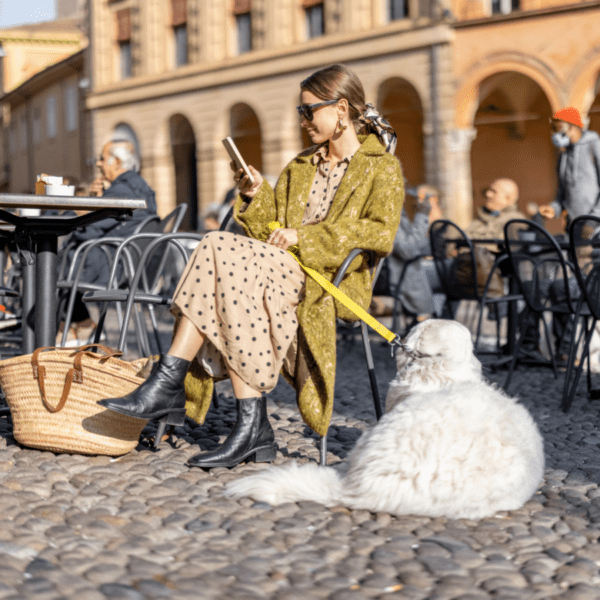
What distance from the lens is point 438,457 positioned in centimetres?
242

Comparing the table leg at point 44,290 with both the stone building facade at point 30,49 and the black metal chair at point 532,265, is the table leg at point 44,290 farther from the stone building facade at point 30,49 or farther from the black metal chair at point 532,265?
the stone building facade at point 30,49

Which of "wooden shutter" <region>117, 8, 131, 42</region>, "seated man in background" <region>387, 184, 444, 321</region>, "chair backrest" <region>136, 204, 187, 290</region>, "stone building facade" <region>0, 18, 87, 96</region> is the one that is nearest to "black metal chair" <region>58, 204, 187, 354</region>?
"chair backrest" <region>136, 204, 187, 290</region>

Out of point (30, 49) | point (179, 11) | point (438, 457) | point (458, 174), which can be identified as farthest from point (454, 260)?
point (30, 49)

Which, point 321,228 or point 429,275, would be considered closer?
point 321,228

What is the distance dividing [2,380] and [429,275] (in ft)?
14.7

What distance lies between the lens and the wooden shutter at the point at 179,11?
25.7 metres

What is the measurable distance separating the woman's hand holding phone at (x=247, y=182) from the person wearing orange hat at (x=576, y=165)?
374 centimetres

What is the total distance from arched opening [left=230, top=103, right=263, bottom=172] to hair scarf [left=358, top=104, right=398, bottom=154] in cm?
2143

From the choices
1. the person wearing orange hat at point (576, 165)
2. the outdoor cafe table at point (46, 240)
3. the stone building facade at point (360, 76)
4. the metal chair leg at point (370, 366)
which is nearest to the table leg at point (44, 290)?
the outdoor cafe table at point (46, 240)

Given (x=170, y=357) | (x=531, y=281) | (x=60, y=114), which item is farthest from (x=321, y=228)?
(x=60, y=114)

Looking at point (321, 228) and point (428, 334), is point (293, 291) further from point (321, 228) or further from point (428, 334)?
point (428, 334)

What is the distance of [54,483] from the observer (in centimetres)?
288

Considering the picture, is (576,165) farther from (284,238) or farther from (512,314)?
(284,238)

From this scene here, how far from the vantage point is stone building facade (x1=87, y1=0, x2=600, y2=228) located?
1903 cm
